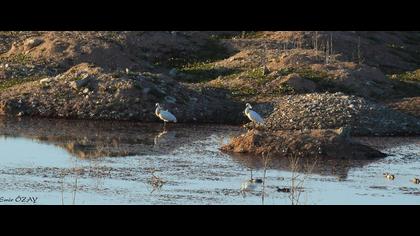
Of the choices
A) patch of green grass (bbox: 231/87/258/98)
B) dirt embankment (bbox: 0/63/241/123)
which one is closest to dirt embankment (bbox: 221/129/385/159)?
dirt embankment (bbox: 0/63/241/123)

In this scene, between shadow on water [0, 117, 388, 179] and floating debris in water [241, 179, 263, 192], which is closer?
Answer: floating debris in water [241, 179, 263, 192]

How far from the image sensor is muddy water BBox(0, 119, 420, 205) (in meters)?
18.3

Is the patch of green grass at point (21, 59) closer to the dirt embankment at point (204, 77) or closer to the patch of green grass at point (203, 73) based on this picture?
the dirt embankment at point (204, 77)

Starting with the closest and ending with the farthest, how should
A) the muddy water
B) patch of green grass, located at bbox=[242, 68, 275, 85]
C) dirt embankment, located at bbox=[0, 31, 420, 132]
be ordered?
1. the muddy water
2. dirt embankment, located at bbox=[0, 31, 420, 132]
3. patch of green grass, located at bbox=[242, 68, 275, 85]

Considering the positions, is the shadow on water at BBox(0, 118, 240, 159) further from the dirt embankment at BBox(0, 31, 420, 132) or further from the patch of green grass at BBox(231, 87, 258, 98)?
the patch of green grass at BBox(231, 87, 258, 98)

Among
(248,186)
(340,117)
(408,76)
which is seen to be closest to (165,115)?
(340,117)

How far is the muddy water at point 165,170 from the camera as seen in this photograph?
18344 mm

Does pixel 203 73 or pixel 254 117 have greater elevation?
pixel 203 73

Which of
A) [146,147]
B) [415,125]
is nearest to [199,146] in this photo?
[146,147]

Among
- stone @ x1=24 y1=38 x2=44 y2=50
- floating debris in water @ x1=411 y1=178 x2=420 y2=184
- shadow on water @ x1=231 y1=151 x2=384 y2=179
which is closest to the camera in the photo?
floating debris in water @ x1=411 y1=178 x2=420 y2=184

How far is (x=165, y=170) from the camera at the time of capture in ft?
69.6

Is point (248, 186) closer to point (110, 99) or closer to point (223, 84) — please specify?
point (110, 99)

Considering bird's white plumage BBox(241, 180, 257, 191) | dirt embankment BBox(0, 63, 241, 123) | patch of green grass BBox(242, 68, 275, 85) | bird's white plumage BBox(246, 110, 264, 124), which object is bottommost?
bird's white plumage BBox(241, 180, 257, 191)

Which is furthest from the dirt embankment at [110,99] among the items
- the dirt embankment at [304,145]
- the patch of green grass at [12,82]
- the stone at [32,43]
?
the stone at [32,43]
